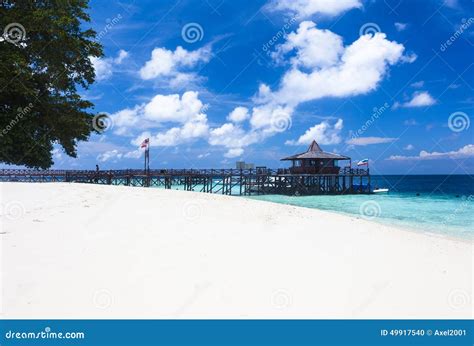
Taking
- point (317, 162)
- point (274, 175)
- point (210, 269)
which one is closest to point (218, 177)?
point (274, 175)

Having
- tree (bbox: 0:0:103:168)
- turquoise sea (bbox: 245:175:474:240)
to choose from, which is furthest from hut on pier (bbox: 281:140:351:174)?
tree (bbox: 0:0:103:168)

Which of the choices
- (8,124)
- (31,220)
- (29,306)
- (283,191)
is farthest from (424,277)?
(283,191)

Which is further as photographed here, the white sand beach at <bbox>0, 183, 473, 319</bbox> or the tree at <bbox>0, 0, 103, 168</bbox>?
the tree at <bbox>0, 0, 103, 168</bbox>

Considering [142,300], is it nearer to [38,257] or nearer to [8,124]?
[38,257]

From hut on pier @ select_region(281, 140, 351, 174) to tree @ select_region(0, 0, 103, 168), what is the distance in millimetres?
32123

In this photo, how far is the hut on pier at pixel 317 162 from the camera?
46.9m

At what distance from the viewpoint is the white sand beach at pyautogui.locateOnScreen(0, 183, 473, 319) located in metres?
4.25

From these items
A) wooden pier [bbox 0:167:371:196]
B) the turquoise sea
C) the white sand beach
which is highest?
wooden pier [bbox 0:167:371:196]

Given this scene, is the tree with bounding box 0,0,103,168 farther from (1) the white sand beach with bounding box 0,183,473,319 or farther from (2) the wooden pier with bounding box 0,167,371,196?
(2) the wooden pier with bounding box 0,167,371,196

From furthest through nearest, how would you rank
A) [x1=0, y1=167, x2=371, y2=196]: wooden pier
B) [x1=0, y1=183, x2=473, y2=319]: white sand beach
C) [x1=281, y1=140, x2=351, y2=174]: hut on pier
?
1. [x1=281, y1=140, x2=351, y2=174]: hut on pier
2. [x1=0, y1=167, x2=371, y2=196]: wooden pier
3. [x1=0, y1=183, x2=473, y2=319]: white sand beach

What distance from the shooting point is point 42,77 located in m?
19.1

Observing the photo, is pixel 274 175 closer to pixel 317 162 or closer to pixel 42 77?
pixel 317 162

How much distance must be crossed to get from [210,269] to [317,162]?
143ft

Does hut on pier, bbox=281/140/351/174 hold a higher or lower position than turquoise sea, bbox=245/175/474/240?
higher
